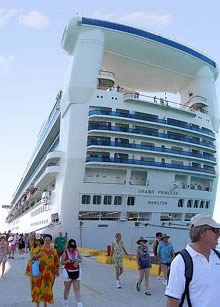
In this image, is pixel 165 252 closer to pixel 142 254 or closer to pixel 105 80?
pixel 142 254

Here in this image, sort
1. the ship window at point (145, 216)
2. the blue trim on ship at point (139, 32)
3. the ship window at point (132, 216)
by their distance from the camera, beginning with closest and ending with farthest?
1. the ship window at point (132, 216)
2. the ship window at point (145, 216)
3. the blue trim on ship at point (139, 32)

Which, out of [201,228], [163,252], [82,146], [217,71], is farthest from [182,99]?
[201,228]

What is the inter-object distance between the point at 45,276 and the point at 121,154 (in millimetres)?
23172

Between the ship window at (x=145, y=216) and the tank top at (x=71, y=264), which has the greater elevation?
the ship window at (x=145, y=216)

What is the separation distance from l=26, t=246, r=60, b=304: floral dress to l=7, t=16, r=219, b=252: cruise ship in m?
20.2

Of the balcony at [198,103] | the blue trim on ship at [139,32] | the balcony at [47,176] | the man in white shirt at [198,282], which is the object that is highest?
the blue trim on ship at [139,32]

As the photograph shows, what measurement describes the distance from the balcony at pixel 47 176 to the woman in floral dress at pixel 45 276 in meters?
22.9

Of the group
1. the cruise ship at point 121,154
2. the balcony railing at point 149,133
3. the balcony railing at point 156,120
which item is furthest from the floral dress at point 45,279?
the balcony railing at point 156,120

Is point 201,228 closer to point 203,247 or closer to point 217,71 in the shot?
point 203,247

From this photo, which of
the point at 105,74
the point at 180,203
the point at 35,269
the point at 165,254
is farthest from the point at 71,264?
the point at 105,74

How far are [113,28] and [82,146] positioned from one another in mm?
12516

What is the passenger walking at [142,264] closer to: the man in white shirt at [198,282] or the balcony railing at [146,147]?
the man in white shirt at [198,282]

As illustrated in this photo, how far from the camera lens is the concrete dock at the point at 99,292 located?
7.76m

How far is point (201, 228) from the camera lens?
2.75m
